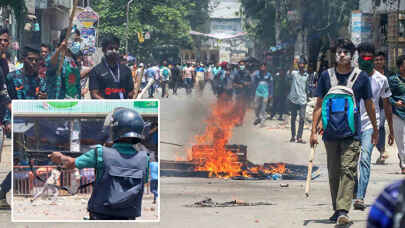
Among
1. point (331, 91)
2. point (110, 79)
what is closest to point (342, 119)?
point (331, 91)

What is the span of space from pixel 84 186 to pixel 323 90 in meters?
3.26

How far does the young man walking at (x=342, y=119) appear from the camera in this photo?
735 cm

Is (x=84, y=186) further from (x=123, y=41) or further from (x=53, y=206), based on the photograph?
(x=123, y=41)

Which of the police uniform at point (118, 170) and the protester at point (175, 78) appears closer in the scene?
the police uniform at point (118, 170)

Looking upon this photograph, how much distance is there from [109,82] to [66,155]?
2841mm

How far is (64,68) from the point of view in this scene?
850 centimetres

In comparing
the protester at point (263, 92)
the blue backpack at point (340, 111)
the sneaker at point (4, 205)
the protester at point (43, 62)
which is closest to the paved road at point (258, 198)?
the sneaker at point (4, 205)

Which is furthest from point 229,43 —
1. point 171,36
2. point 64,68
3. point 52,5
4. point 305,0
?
point 64,68

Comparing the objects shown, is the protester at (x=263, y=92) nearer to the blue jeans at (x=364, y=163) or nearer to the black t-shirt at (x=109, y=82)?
the blue jeans at (x=364, y=163)

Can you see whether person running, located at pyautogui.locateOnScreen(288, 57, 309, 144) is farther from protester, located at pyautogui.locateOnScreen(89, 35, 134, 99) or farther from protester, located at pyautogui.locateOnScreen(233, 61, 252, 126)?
protester, located at pyautogui.locateOnScreen(89, 35, 134, 99)

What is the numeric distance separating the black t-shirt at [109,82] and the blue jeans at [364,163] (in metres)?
2.46

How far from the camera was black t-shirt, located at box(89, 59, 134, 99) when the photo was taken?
7.93m

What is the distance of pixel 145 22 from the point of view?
179 ft

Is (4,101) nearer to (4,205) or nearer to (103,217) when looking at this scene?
(4,205)
